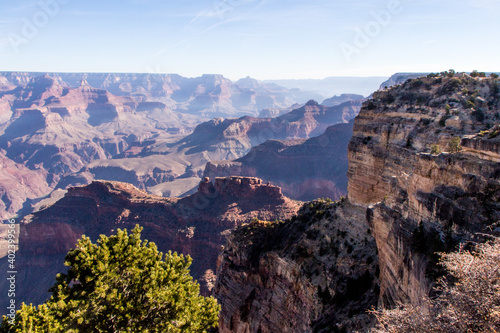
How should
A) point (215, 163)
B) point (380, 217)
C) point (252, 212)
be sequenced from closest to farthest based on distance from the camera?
point (380, 217)
point (252, 212)
point (215, 163)

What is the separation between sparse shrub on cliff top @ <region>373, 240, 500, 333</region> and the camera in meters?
7.27

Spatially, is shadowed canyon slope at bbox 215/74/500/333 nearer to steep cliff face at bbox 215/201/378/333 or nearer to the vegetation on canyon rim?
steep cliff face at bbox 215/201/378/333

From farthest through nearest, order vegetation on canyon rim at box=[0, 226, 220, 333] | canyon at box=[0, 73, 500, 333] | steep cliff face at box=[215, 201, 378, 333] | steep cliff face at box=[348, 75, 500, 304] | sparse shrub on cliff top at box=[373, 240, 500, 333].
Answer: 1. steep cliff face at box=[215, 201, 378, 333]
2. canyon at box=[0, 73, 500, 333]
3. steep cliff face at box=[348, 75, 500, 304]
4. vegetation on canyon rim at box=[0, 226, 220, 333]
5. sparse shrub on cliff top at box=[373, 240, 500, 333]

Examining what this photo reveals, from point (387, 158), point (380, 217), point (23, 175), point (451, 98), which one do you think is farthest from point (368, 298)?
point (23, 175)

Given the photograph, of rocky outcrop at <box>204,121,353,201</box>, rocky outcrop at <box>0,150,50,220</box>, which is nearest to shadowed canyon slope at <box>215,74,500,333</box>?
rocky outcrop at <box>204,121,353,201</box>

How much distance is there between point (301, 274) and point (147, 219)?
53549 millimetres

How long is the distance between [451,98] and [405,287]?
21466mm

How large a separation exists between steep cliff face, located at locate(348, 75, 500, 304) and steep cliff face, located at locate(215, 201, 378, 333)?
367cm

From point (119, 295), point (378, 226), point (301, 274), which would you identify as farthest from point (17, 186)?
point (378, 226)

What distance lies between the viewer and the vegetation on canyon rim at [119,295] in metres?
13.3

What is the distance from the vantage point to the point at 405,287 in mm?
15281

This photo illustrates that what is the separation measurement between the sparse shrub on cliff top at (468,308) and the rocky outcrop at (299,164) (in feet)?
360

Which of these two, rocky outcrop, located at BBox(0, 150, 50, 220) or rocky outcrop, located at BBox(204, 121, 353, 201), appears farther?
rocky outcrop, located at BBox(0, 150, 50, 220)

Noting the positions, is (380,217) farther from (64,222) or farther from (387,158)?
(64,222)
